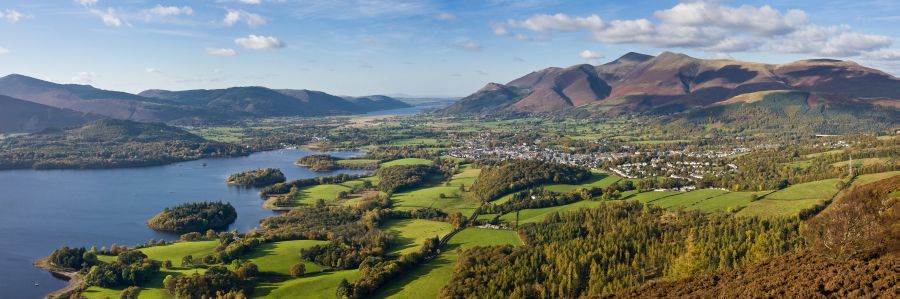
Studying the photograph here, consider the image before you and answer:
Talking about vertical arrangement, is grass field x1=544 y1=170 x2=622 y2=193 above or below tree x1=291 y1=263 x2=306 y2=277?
above

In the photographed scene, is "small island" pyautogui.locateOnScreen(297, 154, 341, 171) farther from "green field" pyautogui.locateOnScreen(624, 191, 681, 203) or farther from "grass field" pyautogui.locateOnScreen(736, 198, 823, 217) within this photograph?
"grass field" pyautogui.locateOnScreen(736, 198, 823, 217)

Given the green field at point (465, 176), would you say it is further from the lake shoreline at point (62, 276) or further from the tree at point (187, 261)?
the lake shoreline at point (62, 276)

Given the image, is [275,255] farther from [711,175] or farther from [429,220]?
[711,175]

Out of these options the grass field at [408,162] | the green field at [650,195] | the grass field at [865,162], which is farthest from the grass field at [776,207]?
the grass field at [408,162]

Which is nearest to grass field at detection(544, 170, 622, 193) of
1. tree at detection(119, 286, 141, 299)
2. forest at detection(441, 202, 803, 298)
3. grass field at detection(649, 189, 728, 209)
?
grass field at detection(649, 189, 728, 209)

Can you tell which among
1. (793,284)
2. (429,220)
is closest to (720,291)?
(793,284)
